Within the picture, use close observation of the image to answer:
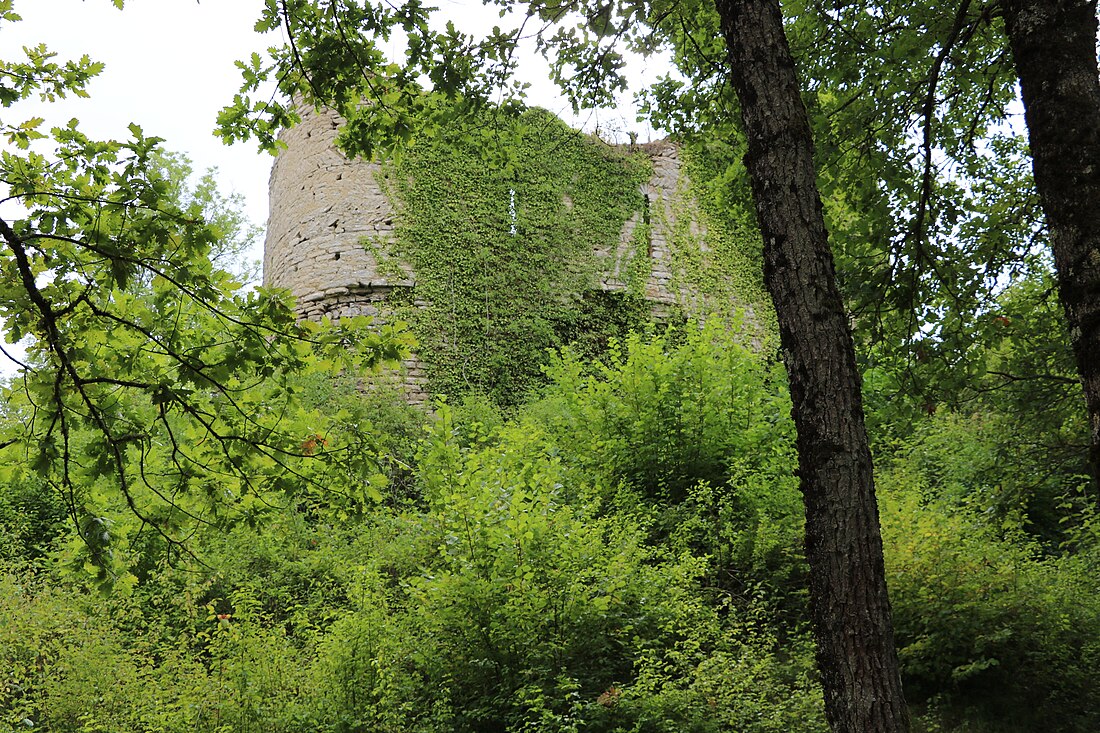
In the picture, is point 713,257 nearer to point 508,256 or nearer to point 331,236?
point 508,256

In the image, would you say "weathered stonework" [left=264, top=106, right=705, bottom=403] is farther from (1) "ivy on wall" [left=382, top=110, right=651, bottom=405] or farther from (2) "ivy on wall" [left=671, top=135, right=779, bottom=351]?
(2) "ivy on wall" [left=671, top=135, right=779, bottom=351]

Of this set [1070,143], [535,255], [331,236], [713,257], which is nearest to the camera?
[1070,143]

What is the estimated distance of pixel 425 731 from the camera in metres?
4.74

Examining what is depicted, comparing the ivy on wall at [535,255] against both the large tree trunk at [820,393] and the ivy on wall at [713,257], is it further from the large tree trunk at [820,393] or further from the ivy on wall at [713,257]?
the large tree trunk at [820,393]

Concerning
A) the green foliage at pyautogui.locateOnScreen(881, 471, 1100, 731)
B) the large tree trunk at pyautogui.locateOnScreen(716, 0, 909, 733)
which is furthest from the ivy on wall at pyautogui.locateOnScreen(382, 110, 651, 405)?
the large tree trunk at pyautogui.locateOnScreen(716, 0, 909, 733)

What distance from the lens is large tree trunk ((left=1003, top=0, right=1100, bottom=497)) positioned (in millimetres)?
2646

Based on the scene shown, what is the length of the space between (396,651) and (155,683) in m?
1.63

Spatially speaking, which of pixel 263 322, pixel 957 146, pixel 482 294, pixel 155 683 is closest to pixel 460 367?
pixel 482 294

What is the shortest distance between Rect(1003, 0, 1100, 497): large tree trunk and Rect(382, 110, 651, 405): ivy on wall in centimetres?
943

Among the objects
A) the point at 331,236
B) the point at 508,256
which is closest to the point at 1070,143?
the point at 508,256

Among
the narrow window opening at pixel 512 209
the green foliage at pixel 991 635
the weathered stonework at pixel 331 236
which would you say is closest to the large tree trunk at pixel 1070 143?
the green foliage at pixel 991 635

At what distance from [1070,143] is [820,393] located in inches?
45.1

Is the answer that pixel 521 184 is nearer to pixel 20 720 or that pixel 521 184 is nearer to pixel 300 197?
pixel 300 197

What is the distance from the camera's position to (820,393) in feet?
9.40
